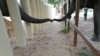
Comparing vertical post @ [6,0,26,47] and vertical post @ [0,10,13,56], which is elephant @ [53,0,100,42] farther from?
vertical post @ [0,10,13,56]

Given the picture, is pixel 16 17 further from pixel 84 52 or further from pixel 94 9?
pixel 94 9

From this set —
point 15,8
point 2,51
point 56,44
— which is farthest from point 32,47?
point 2,51

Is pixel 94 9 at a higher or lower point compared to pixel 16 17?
lower

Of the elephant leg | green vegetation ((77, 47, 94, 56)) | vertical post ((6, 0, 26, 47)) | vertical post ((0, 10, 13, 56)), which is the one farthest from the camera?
the elephant leg

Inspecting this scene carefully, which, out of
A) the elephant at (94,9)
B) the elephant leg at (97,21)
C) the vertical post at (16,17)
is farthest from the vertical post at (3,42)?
the elephant leg at (97,21)

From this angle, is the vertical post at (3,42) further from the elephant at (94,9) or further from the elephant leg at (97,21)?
the elephant leg at (97,21)

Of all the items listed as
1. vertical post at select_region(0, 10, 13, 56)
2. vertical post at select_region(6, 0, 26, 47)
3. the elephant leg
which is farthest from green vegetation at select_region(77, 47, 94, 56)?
vertical post at select_region(0, 10, 13, 56)

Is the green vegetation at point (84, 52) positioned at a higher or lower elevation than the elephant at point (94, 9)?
lower

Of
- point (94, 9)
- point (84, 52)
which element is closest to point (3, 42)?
point (84, 52)

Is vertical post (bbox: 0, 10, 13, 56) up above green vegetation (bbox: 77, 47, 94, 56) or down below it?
above

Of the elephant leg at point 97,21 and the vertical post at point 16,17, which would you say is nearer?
the vertical post at point 16,17

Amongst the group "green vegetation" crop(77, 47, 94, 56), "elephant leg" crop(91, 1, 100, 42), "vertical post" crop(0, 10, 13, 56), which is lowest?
"green vegetation" crop(77, 47, 94, 56)

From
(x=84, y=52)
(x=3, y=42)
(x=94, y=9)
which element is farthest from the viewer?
(x=94, y=9)

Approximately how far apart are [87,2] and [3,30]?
1.60 meters
